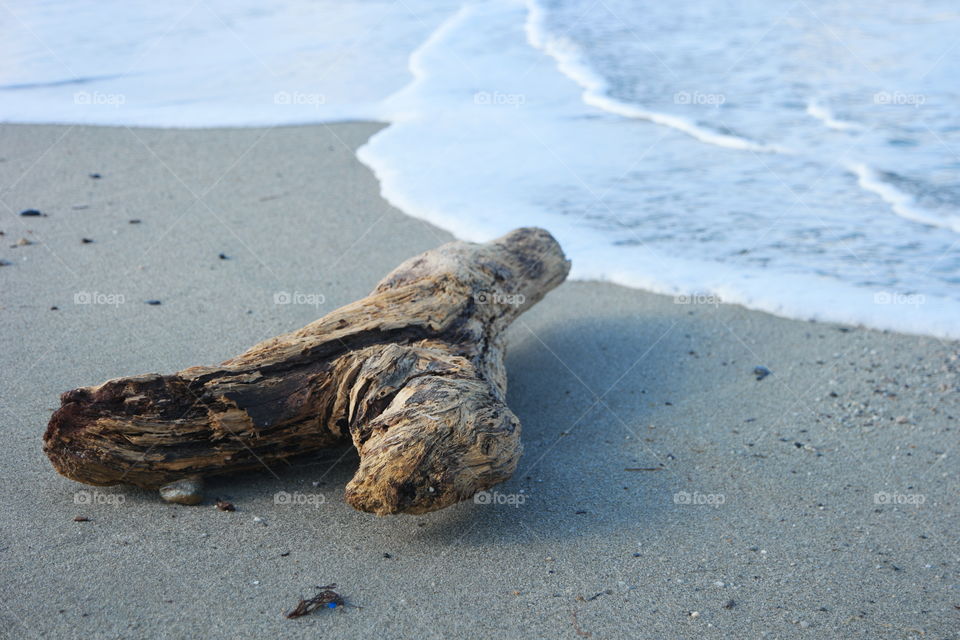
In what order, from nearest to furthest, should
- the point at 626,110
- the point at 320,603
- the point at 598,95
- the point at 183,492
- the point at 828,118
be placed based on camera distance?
1. the point at 320,603
2. the point at 183,492
3. the point at 828,118
4. the point at 626,110
5. the point at 598,95

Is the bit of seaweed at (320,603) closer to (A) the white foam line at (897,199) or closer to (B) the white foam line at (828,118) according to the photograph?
(A) the white foam line at (897,199)

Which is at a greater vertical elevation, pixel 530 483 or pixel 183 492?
pixel 183 492

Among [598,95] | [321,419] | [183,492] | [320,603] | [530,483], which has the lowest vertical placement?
[530,483]

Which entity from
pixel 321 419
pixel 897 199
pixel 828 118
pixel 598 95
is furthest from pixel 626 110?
pixel 321 419

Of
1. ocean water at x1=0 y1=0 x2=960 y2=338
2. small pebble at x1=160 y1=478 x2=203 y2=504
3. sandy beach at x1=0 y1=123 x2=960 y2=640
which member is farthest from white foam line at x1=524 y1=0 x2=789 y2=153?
small pebble at x1=160 y1=478 x2=203 y2=504

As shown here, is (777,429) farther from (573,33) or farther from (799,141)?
(573,33)

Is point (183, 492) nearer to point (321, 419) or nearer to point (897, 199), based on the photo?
point (321, 419)

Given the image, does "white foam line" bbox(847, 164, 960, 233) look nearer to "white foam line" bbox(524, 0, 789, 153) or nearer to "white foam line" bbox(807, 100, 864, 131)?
"white foam line" bbox(524, 0, 789, 153)
